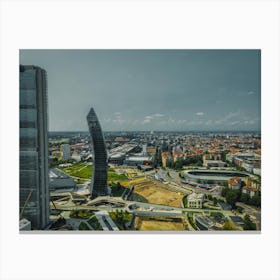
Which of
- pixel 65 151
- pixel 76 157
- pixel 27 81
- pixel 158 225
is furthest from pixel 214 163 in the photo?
pixel 27 81

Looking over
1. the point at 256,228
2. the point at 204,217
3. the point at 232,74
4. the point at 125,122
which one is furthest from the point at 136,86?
the point at 256,228

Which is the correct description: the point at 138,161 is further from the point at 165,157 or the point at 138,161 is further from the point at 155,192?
the point at 155,192

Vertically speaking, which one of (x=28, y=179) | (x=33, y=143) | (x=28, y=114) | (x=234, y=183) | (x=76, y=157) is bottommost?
(x=234, y=183)

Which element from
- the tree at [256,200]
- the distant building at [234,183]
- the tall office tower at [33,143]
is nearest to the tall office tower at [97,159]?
the tall office tower at [33,143]

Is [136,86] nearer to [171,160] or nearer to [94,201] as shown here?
[171,160]

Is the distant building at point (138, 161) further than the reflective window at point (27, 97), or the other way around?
the distant building at point (138, 161)

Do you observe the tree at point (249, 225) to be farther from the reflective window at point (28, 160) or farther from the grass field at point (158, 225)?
the reflective window at point (28, 160)
